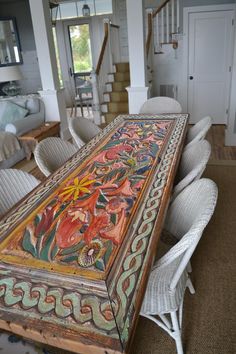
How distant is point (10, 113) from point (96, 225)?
3.95 metres

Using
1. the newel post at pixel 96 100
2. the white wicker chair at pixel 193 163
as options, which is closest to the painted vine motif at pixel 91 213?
the white wicker chair at pixel 193 163

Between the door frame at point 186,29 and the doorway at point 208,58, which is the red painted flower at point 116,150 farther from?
the doorway at point 208,58

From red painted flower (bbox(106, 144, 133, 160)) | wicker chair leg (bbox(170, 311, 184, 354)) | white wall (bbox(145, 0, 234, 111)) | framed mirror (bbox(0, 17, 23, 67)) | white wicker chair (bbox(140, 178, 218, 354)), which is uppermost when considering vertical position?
framed mirror (bbox(0, 17, 23, 67))

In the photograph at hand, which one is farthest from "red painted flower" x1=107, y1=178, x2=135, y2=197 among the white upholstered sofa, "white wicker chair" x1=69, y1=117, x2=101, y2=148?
the white upholstered sofa

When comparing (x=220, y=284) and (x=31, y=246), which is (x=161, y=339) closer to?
(x=220, y=284)

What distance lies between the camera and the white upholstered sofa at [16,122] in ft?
13.0

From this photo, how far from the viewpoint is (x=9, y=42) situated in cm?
750

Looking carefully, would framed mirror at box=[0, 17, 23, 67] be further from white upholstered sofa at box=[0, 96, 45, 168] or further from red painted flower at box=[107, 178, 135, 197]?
red painted flower at box=[107, 178, 135, 197]

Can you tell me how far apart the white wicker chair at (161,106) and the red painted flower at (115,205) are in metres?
2.31

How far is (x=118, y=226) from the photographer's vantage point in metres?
1.21

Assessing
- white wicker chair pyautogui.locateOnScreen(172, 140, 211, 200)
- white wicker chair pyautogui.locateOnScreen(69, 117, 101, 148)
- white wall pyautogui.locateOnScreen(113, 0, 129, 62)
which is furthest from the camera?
white wall pyautogui.locateOnScreen(113, 0, 129, 62)

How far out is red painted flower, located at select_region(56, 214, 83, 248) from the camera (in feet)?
3.72

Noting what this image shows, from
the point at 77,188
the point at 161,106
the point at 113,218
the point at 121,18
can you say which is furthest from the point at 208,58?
the point at 113,218

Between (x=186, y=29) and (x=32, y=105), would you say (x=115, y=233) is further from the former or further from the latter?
(x=186, y=29)
